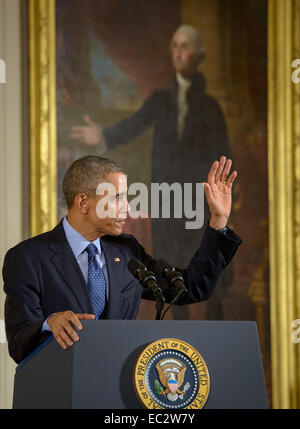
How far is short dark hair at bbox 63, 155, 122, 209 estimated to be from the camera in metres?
3.91

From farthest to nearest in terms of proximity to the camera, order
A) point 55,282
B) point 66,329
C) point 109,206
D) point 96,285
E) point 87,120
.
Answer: point 87,120 → point 109,206 → point 96,285 → point 55,282 → point 66,329

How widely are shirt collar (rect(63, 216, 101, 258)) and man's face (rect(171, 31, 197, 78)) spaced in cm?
314

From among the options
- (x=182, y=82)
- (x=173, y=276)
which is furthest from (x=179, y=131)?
(x=173, y=276)

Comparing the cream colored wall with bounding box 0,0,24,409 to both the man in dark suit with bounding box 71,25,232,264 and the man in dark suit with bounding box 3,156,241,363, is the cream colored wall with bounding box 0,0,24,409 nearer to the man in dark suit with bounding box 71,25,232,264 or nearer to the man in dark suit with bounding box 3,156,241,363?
the man in dark suit with bounding box 71,25,232,264

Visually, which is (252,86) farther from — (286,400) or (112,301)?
(112,301)

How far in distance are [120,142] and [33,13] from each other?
133 cm

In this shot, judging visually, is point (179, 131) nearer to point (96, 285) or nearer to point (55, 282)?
point (96, 285)

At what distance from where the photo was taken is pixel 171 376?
2.82 meters

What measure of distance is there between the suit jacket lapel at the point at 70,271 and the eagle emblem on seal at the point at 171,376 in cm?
87

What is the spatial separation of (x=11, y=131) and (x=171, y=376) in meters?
3.60

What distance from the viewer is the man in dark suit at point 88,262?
11.7 ft

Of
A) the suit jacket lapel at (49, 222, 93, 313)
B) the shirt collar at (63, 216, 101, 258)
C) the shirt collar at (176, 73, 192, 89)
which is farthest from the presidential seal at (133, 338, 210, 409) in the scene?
the shirt collar at (176, 73, 192, 89)

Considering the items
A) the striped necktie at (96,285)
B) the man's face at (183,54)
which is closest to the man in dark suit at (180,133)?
Answer: the man's face at (183,54)

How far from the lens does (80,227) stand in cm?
388
